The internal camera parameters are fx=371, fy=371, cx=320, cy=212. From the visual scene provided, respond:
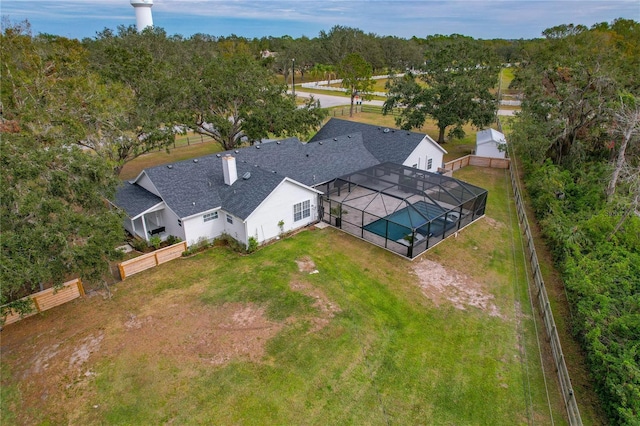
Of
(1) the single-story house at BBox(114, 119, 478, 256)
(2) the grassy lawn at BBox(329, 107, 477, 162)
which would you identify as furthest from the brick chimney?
(2) the grassy lawn at BBox(329, 107, 477, 162)

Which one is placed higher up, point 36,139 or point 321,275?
point 36,139

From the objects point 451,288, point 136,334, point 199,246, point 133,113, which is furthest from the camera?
point 133,113

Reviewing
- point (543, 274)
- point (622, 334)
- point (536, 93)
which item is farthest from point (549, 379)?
point (536, 93)

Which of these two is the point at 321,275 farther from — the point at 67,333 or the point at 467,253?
the point at 67,333

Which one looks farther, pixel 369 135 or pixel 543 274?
pixel 369 135

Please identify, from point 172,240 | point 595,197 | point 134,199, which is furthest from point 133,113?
point 595,197

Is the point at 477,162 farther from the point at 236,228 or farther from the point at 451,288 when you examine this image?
the point at 236,228

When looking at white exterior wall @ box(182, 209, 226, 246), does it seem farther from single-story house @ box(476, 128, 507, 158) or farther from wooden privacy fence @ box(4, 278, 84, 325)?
single-story house @ box(476, 128, 507, 158)

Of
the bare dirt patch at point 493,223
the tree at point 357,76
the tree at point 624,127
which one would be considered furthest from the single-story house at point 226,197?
the tree at point 357,76
